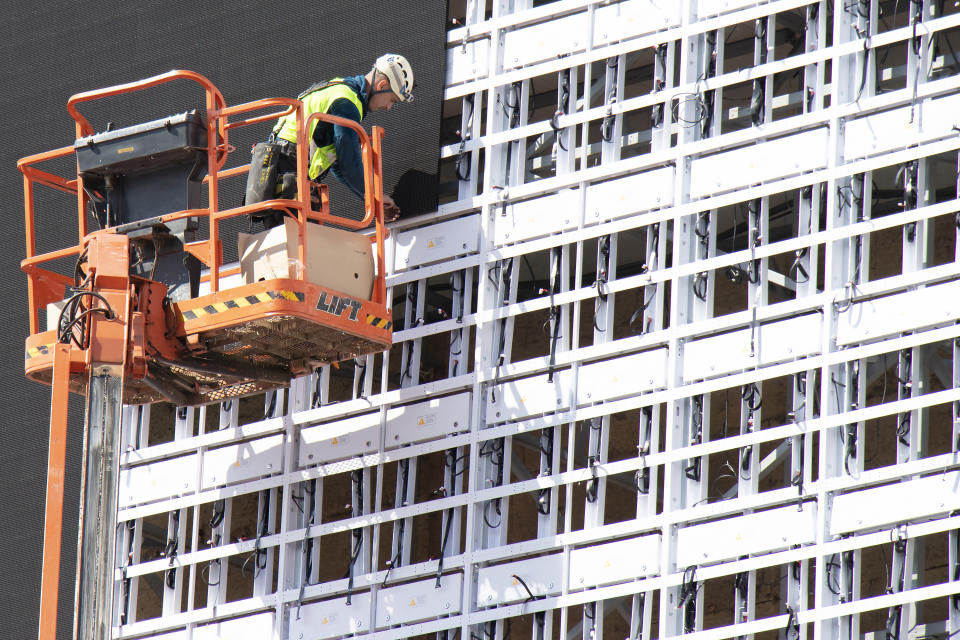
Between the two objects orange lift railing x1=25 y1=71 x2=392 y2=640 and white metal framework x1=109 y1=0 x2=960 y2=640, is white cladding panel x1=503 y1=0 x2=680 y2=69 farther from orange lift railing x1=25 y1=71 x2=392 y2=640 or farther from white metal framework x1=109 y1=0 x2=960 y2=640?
orange lift railing x1=25 y1=71 x2=392 y2=640

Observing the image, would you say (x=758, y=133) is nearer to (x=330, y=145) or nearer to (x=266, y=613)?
(x=330, y=145)

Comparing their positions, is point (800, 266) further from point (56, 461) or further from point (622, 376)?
point (56, 461)

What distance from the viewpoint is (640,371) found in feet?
38.2

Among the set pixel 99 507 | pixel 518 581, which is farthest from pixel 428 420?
pixel 99 507

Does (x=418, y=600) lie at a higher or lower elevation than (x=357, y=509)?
lower

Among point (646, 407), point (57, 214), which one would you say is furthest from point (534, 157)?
point (57, 214)

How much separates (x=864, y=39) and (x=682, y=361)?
8.56 ft

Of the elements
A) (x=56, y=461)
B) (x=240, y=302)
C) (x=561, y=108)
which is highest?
(x=561, y=108)

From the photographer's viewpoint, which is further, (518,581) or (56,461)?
(518,581)

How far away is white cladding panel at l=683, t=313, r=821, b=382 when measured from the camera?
1115cm

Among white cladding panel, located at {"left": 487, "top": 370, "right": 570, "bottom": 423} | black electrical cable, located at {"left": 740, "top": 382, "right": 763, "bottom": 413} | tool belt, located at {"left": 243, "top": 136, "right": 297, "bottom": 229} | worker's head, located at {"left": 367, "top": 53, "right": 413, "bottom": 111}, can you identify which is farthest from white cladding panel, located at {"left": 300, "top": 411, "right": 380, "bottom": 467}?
black electrical cable, located at {"left": 740, "top": 382, "right": 763, "bottom": 413}

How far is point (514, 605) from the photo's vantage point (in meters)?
11.6

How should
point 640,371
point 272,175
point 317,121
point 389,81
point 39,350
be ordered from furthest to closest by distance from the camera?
point 389,81
point 317,121
point 272,175
point 640,371
point 39,350

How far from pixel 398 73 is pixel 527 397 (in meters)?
2.71
